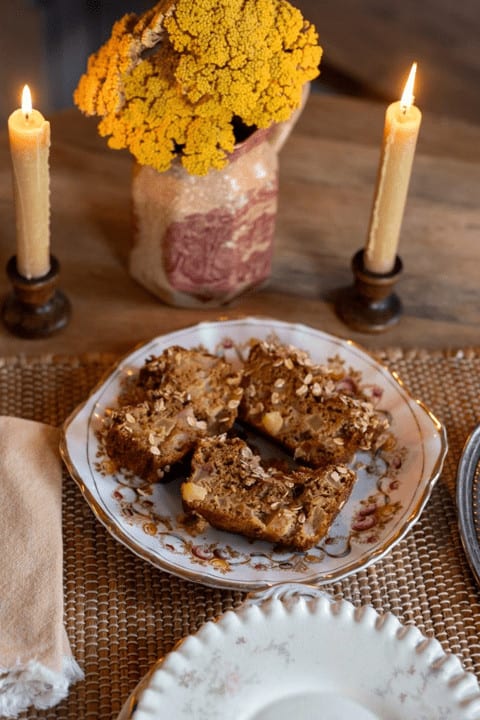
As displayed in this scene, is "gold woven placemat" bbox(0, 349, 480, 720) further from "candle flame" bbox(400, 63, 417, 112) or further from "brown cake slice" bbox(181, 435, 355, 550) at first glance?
"candle flame" bbox(400, 63, 417, 112)

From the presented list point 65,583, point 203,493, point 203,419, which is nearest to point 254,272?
point 203,419

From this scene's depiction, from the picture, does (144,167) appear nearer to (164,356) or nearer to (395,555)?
(164,356)

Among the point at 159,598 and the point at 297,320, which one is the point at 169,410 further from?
the point at 297,320

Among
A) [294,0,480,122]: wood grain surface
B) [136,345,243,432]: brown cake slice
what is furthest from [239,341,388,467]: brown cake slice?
[294,0,480,122]: wood grain surface

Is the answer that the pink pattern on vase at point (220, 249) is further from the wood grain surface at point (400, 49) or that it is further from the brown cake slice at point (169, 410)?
the wood grain surface at point (400, 49)

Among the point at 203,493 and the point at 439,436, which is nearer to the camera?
the point at 203,493
